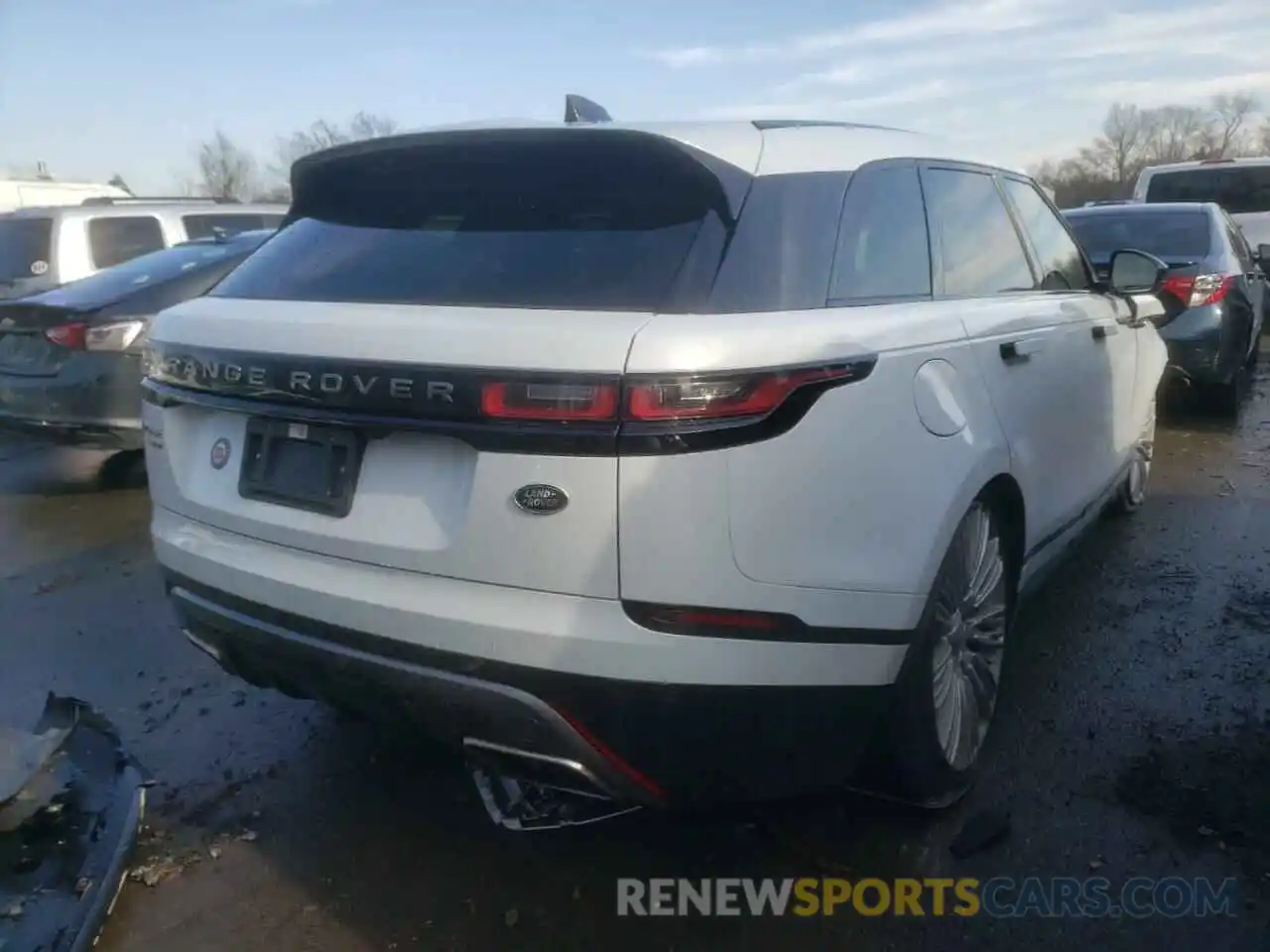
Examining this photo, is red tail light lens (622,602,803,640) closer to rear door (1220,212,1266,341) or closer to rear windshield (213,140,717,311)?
rear windshield (213,140,717,311)

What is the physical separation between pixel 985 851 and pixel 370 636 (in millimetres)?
1633

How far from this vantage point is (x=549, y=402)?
2078 mm

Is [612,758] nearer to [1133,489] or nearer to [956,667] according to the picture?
[956,667]

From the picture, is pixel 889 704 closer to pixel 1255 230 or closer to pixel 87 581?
pixel 87 581

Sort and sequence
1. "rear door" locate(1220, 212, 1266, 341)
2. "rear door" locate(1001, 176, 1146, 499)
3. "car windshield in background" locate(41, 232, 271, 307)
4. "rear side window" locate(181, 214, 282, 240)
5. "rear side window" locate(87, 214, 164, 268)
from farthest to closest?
1. "rear side window" locate(181, 214, 282, 240)
2. "rear side window" locate(87, 214, 164, 268)
3. "rear door" locate(1220, 212, 1266, 341)
4. "car windshield in background" locate(41, 232, 271, 307)
5. "rear door" locate(1001, 176, 1146, 499)

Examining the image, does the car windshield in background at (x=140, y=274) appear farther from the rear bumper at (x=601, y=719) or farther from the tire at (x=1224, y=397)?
the tire at (x=1224, y=397)

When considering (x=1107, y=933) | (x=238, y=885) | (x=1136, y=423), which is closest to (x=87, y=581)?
(x=238, y=885)

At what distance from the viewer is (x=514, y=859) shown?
2.79 metres

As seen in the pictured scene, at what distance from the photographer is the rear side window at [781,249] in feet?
7.39

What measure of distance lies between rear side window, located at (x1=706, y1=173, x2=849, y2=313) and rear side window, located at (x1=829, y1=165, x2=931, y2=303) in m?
0.06

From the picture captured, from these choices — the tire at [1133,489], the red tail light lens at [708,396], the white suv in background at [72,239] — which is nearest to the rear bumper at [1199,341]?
the tire at [1133,489]

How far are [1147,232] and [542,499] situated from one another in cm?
766

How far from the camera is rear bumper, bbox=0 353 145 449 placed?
241 inches

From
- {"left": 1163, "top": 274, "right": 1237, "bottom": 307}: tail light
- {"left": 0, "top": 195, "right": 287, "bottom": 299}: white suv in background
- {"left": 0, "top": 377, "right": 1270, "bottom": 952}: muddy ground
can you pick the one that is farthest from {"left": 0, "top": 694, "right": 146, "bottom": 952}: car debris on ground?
{"left": 1163, "top": 274, "right": 1237, "bottom": 307}: tail light
